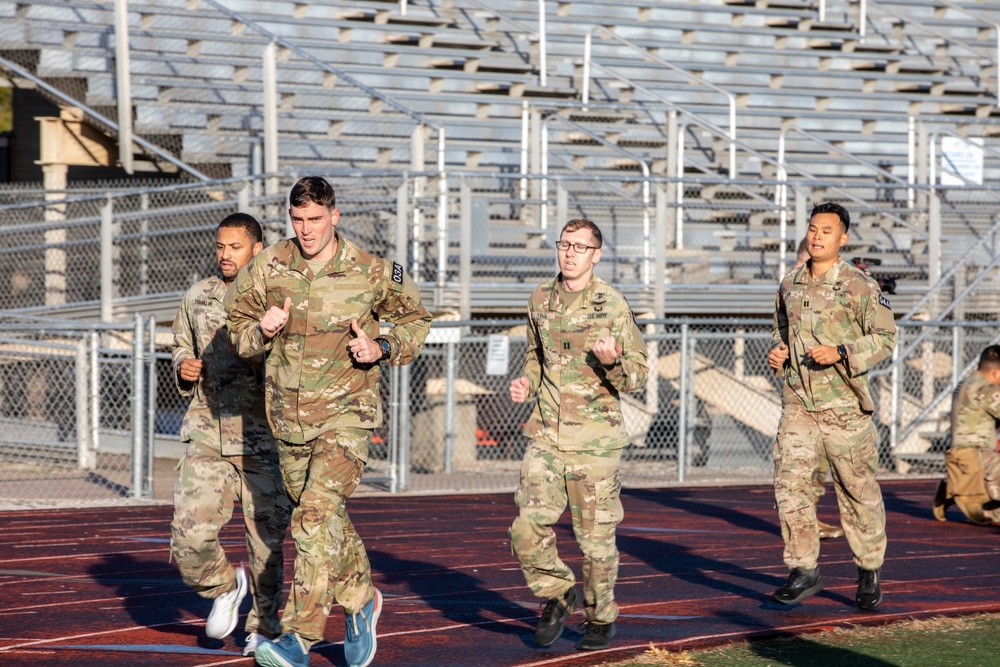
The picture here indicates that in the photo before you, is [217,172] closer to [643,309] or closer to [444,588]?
[643,309]

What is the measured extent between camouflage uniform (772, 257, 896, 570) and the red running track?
0.40 m

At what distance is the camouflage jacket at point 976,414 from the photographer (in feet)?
34.7

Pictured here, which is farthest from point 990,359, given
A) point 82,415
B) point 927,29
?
point 927,29

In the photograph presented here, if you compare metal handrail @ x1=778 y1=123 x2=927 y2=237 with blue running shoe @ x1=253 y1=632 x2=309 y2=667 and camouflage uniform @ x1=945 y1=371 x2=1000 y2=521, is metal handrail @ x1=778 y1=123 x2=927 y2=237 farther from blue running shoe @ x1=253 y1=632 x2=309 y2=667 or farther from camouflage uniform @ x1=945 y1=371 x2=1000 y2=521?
blue running shoe @ x1=253 y1=632 x2=309 y2=667

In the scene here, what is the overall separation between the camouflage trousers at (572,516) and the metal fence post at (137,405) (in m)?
5.86

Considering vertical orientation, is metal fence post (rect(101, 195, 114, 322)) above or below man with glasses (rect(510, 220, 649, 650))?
above

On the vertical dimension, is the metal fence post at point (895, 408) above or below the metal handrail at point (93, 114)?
below

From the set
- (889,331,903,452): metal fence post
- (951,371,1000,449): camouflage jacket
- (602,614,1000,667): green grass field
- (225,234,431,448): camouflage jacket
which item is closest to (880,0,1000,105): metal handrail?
(889,331,903,452): metal fence post

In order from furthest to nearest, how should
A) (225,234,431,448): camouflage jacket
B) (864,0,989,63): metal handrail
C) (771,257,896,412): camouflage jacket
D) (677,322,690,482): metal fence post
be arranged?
(864,0,989,63): metal handrail < (677,322,690,482): metal fence post < (771,257,896,412): camouflage jacket < (225,234,431,448): camouflage jacket

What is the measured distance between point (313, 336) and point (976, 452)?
654 cm

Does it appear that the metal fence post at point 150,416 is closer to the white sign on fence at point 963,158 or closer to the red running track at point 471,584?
the red running track at point 471,584

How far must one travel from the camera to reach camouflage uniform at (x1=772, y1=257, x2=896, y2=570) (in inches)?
283

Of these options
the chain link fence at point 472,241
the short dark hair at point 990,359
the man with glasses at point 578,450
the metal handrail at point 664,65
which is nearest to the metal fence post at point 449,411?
the chain link fence at point 472,241

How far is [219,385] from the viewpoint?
20.5 feet
